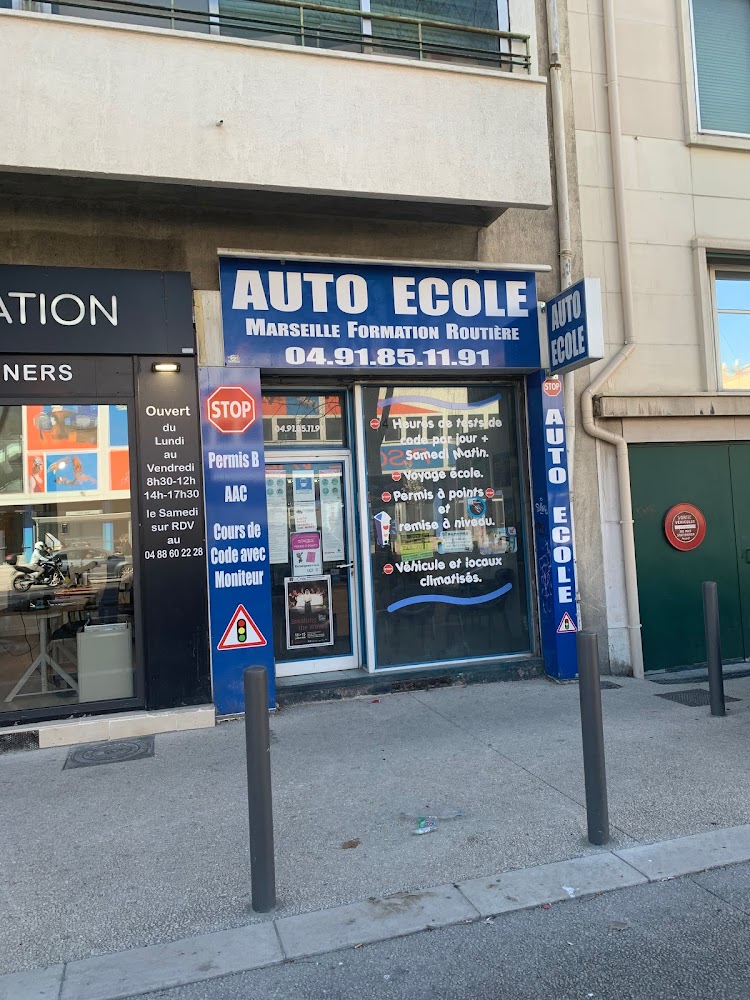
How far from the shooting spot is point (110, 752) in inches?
228

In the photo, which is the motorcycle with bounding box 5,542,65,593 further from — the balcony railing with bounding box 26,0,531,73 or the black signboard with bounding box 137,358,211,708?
Result: the balcony railing with bounding box 26,0,531,73

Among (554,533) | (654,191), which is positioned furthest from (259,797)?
(654,191)

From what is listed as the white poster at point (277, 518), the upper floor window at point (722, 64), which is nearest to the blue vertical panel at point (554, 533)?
the white poster at point (277, 518)

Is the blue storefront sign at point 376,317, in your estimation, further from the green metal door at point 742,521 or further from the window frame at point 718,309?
the green metal door at point 742,521

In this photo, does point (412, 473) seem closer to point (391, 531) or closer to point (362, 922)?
point (391, 531)

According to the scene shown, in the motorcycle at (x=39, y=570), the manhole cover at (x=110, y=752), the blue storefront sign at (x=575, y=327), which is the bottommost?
the manhole cover at (x=110, y=752)

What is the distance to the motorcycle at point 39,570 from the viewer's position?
6328mm

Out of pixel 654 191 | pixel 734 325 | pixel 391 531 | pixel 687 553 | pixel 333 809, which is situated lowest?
pixel 333 809

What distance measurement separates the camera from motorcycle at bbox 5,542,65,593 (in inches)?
249

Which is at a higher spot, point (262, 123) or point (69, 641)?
point (262, 123)

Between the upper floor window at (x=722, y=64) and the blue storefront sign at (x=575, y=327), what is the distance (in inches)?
129

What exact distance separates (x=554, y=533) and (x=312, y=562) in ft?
8.02

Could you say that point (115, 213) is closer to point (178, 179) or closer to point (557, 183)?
point (178, 179)

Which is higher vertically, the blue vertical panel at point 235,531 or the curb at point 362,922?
the blue vertical panel at point 235,531
